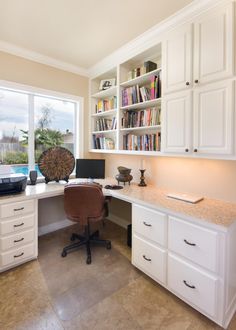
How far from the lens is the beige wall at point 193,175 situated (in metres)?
1.80

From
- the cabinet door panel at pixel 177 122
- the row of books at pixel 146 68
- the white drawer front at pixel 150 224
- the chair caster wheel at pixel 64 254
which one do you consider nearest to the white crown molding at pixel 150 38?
the row of books at pixel 146 68

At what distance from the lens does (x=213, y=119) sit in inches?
62.4

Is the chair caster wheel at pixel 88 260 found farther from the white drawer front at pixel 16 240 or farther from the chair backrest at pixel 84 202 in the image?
the white drawer front at pixel 16 240

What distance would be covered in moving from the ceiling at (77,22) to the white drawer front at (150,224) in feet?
6.25

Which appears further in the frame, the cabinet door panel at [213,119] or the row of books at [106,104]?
the row of books at [106,104]

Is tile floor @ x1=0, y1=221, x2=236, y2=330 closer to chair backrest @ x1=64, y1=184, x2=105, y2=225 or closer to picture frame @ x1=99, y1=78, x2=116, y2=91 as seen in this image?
chair backrest @ x1=64, y1=184, x2=105, y2=225

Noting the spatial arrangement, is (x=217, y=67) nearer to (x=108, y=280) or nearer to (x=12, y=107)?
(x=108, y=280)

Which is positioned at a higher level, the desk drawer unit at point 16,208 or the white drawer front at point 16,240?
the desk drawer unit at point 16,208

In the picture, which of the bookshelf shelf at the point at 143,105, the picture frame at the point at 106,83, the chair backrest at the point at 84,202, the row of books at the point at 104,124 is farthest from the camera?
the row of books at the point at 104,124

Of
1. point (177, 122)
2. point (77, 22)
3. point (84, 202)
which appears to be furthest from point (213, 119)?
point (77, 22)

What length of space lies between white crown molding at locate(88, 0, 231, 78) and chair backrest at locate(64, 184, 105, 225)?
5.75 ft

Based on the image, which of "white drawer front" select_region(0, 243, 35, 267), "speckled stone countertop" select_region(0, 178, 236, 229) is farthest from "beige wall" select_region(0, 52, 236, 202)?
"white drawer front" select_region(0, 243, 35, 267)

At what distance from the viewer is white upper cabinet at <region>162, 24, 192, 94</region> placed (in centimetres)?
174

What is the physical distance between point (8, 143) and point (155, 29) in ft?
7.58
